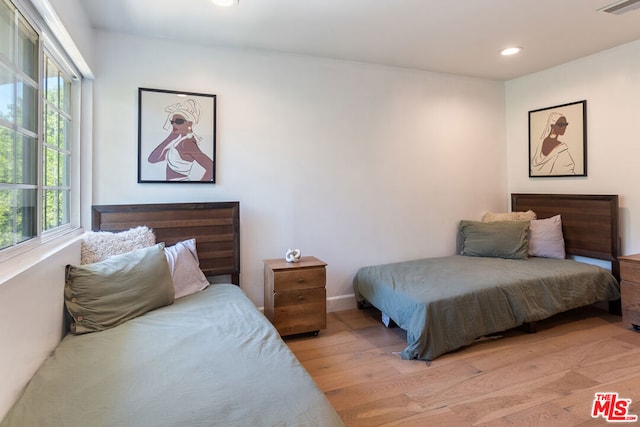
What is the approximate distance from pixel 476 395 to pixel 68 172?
3.03m

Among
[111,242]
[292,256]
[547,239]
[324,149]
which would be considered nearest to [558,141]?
[547,239]

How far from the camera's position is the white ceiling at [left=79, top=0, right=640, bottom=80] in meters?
2.39

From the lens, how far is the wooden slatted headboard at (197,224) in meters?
2.62

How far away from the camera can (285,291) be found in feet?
8.97

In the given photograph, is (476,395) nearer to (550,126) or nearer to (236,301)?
(236,301)

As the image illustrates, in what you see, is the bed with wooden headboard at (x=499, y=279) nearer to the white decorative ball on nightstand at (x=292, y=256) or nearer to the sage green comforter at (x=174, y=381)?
the white decorative ball on nightstand at (x=292, y=256)

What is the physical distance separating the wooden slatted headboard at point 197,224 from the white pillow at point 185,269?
0.38 feet

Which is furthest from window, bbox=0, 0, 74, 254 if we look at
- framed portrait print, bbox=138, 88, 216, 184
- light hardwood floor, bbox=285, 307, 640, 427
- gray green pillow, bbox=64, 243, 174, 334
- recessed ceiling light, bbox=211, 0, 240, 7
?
light hardwood floor, bbox=285, 307, 640, 427

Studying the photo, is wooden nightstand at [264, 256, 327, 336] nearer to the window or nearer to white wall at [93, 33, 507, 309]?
white wall at [93, 33, 507, 309]

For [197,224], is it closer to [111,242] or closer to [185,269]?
[185,269]

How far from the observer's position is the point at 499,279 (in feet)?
9.32

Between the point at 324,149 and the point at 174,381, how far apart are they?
2416 mm

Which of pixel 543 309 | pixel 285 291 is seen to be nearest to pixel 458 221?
pixel 543 309

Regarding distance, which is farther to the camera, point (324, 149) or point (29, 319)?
point (324, 149)
